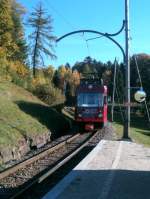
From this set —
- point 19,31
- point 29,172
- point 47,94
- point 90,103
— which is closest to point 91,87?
point 90,103

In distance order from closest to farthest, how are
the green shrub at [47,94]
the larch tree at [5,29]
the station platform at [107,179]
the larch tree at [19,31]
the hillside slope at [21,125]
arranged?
the station platform at [107,179] → the hillside slope at [21,125] → the green shrub at [47,94] → the larch tree at [5,29] → the larch tree at [19,31]

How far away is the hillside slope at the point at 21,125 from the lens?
26.1 meters

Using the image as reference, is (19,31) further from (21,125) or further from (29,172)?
(29,172)

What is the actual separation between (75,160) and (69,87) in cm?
14285

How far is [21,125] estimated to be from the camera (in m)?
32.8

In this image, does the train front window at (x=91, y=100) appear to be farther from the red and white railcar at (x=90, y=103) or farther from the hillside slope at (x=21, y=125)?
the hillside slope at (x=21, y=125)

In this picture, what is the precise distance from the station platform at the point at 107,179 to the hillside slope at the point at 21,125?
16.3ft

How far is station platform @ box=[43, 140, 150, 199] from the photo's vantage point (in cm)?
1316

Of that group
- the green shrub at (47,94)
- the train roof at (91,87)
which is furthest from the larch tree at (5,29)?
the train roof at (91,87)

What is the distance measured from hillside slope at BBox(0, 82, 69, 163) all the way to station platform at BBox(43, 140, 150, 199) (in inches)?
196

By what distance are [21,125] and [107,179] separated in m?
17.8

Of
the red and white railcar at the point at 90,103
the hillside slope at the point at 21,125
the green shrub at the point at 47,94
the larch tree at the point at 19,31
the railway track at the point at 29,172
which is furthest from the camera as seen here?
the larch tree at the point at 19,31

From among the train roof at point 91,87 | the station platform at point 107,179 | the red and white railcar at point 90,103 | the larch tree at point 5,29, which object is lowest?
the station platform at point 107,179

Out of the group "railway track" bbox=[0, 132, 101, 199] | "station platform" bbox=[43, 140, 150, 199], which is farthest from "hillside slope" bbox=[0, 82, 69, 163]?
"station platform" bbox=[43, 140, 150, 199]
